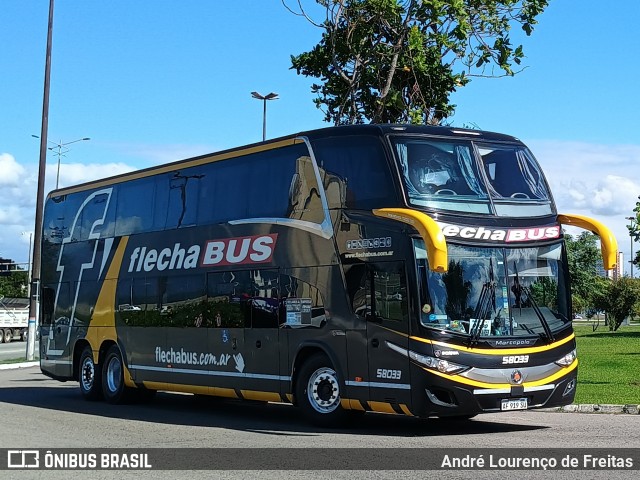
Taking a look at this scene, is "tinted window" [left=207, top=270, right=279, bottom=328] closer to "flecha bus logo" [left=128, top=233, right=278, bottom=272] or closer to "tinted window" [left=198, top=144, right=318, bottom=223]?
"flecha bus logo" [left=128, top=233, right=278, bottom=272]

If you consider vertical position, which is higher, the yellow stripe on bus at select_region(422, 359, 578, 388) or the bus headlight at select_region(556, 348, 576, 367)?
the bus headlight at select_region(556, 348, 576, 367)

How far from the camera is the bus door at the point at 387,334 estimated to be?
13.4m

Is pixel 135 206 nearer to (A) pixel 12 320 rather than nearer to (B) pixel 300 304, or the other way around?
(B) pixel 300 304

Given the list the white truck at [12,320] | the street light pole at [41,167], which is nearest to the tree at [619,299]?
the white truck at [12,320]

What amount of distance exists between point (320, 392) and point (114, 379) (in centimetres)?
691

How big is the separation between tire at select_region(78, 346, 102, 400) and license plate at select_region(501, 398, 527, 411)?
1019 centimetres

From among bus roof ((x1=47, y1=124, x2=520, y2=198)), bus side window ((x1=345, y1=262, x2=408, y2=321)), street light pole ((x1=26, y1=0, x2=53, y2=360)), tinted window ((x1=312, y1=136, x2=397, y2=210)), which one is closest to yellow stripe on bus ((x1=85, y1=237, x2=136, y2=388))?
bus roof ((x1=47, y1=124, x2=520, y2=198))

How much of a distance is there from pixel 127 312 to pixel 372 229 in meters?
7.62

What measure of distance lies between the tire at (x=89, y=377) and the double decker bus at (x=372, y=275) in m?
2.70

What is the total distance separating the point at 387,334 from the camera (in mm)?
13664

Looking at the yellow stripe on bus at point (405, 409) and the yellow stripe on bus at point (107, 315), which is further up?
the yellow stripe on bus at point (107, 315)

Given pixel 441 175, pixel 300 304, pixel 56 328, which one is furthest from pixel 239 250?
pixel 56 328

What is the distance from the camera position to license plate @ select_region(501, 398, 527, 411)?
43.7 feet

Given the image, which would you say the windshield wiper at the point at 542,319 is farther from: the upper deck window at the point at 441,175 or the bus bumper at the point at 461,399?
the upper deck window at the point at 441,175
